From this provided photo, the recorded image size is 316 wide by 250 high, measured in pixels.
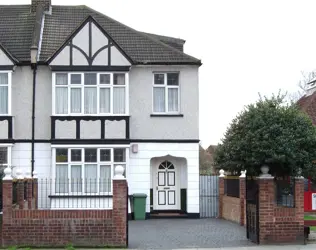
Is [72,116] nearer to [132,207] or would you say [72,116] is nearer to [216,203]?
[132,207]

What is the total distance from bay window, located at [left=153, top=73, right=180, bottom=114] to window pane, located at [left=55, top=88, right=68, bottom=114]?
3.94 metres

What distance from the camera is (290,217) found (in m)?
18.6

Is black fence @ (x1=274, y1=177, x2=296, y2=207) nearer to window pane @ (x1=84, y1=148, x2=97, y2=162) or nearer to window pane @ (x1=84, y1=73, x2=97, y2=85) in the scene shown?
window pane @ (x1=84, y1=148, x2=97, y2=162)

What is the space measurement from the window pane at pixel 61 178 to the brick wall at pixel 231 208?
22.4 ft

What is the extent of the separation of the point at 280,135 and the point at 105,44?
27.9 feet

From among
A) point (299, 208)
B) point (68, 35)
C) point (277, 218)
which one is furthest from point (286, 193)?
point (68, 35)

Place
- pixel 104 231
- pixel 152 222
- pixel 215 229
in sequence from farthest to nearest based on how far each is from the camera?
pixel 152 222 < pixel 215 229 < pixel 104 231

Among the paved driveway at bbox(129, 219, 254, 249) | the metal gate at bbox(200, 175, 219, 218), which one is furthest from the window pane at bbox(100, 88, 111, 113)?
the metal gate at bbox(200, 175, 219, 218)

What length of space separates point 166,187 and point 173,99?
4.04 m

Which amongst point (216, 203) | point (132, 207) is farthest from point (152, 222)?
point (216, 203)

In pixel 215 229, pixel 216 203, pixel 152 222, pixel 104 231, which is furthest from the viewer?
pixel 216 203

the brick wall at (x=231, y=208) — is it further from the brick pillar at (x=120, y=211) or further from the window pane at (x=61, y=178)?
the brick pillar at (x=120, y=211)

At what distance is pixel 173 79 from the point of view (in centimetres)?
2964

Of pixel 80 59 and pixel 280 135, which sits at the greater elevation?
pixel 80 59
